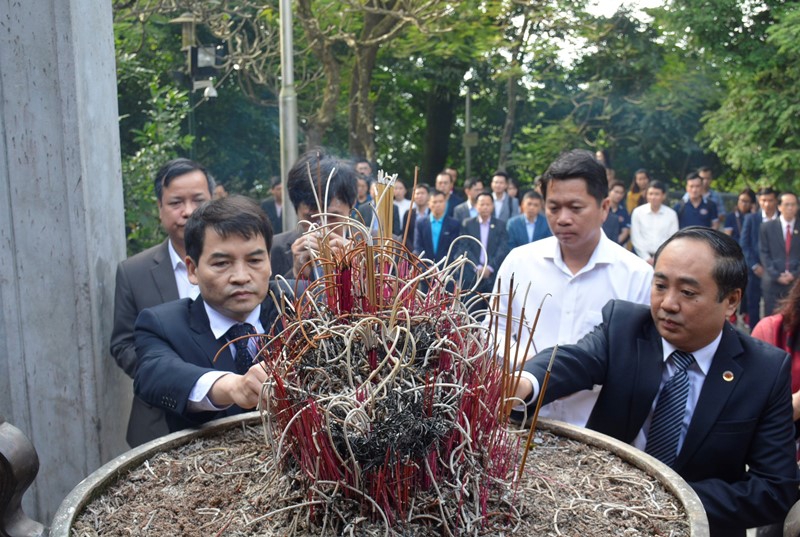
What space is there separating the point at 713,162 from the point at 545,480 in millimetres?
21460

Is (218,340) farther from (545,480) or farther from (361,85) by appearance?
(361,85)

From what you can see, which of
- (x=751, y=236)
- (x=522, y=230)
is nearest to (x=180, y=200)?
(x=522, y=230)

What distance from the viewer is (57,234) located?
3.04 metres

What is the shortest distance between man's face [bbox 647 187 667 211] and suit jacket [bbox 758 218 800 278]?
1256mm

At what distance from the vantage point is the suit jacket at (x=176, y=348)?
219cm

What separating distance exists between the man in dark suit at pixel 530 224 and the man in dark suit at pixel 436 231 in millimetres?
640

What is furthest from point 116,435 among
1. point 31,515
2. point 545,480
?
point 545,480

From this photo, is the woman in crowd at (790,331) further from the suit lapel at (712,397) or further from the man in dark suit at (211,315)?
the man in dark suit at (211,315)

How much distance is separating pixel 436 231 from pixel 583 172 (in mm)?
5992

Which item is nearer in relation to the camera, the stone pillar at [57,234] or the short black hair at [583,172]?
the stone pillar at [57,234]

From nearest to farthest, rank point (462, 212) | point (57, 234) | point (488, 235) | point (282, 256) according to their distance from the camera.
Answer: point (57, 234) < point (282, 256) < point (488, 235) < point (462, 212)

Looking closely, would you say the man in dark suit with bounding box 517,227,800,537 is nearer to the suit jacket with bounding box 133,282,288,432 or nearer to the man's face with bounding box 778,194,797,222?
the suit jacket with bounding box 133,282,288,432

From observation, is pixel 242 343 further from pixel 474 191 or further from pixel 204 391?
pixel 474 191

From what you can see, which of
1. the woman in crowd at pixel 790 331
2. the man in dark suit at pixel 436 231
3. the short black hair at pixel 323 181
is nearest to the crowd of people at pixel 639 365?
the woman in crowd at pixel 790 331
